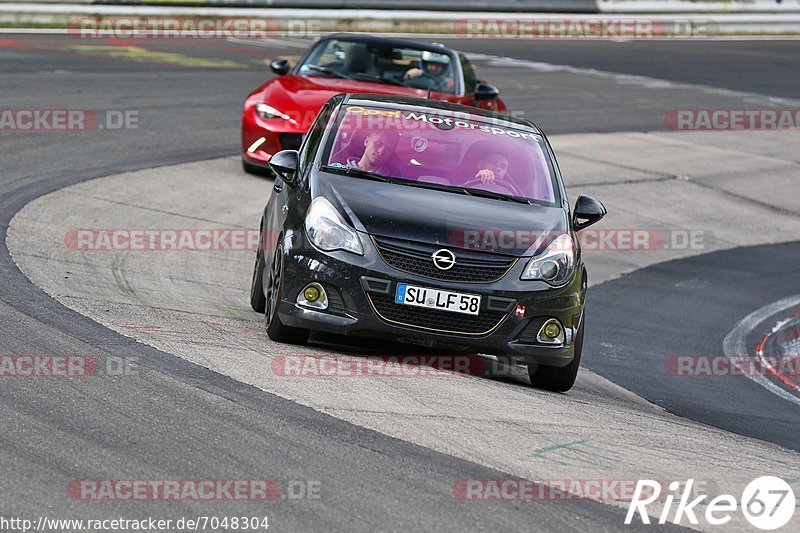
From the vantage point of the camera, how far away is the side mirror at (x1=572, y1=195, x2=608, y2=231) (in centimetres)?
862

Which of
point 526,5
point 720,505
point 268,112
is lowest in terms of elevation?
point 526,5

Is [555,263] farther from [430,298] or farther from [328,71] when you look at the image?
[328,71]

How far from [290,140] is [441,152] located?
6097mm

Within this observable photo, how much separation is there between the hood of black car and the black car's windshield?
732cm

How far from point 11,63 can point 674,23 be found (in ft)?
71.8

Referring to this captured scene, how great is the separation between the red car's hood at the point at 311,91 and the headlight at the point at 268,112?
0.04 metres

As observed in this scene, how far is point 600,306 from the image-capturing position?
1240 cm

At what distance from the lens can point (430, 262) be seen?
7.66m

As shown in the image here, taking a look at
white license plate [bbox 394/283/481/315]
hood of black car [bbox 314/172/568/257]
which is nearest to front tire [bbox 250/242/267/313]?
hood of black car [bbox 314/172/568/257]

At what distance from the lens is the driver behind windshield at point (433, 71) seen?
1564cm

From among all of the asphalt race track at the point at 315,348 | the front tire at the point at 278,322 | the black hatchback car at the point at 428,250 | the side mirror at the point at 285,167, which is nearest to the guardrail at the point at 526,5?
the asphalt race track at the point at 315,348

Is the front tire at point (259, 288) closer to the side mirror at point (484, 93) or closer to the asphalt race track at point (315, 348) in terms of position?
the asphalt race track at point (315, 348)

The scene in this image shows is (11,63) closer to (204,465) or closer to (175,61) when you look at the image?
(175,61)

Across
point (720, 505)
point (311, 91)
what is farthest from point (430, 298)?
point (311, 91)
